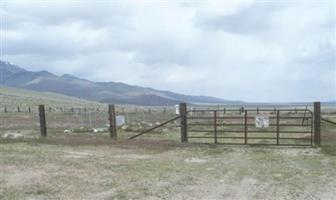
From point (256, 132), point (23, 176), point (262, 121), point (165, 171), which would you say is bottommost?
point (256, 132)

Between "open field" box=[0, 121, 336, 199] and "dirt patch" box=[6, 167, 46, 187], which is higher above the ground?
"dirt patch" box=[6, 167, 46, 187]

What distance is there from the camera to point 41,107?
944 inches

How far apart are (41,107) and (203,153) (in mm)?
9714

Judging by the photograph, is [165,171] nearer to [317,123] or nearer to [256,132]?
[317,123]

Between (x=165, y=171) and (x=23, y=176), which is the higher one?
(x=23, y=176)

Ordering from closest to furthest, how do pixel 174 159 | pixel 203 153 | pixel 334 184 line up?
pixel 334 184 < pixel 174 159 < pixel 203 153

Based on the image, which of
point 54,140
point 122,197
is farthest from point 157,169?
point 54,140

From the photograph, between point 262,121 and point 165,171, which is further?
point 262,121

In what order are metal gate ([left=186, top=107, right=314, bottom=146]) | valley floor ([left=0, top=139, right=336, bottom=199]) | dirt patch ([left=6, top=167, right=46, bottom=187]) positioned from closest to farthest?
1. valley floor ([left=0, top=139, right=336, bottom=199])
2. dirt patch ([left=6, top=167, right=46, bottom=187])
3. metal gate ([left=186, top=107, right=314, bottom=146])

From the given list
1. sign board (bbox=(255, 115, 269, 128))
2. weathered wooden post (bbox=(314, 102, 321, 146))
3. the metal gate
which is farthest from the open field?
sign board (bbox=(255, 115, 269, 128))

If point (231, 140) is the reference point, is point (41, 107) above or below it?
above

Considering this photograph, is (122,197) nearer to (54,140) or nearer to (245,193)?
(245,193)

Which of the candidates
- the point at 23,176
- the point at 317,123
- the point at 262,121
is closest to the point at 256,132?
the point at 262,121

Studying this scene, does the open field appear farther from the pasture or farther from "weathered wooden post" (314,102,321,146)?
"weathered wooden post" (314,102,321,146)
